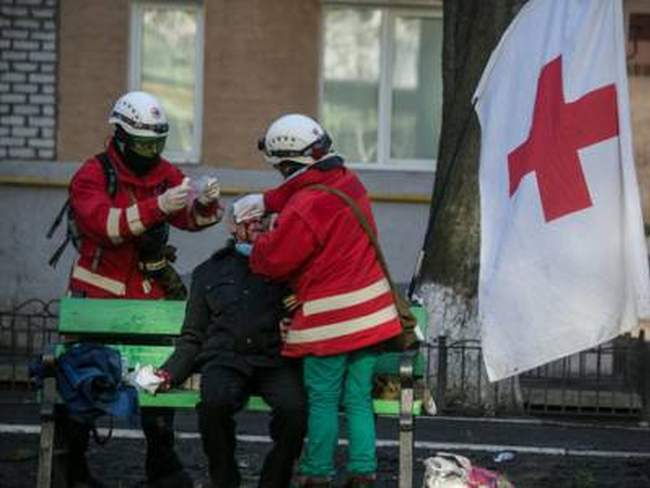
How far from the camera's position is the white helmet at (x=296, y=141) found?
696 cm

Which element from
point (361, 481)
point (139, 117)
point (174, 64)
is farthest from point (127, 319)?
point (174, 64)

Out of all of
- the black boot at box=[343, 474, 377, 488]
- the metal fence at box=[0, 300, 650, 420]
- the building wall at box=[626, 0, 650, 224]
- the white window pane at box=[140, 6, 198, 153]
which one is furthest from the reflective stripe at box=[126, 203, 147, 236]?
the building wall at box=[626, 0, 650, 224]

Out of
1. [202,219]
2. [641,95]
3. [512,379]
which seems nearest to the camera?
[202,219]

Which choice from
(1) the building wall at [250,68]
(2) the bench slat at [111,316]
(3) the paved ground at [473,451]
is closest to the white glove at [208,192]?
(2) the bench slat at [111,316]

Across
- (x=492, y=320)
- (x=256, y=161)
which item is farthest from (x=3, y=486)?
(x=256, y=161)

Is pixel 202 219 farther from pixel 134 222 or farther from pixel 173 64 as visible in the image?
pixel 173 64

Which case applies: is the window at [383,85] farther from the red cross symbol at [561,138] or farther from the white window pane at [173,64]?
the red cross symbol at [561,138]

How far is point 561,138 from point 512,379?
4432 mm

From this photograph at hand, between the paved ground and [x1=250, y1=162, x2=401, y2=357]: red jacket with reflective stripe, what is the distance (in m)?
1.20

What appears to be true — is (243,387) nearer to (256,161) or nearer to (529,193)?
(529,193)

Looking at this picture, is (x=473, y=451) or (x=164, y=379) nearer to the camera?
(x=164, y=379)

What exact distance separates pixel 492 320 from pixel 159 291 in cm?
174

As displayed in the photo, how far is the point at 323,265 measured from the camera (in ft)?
22.5

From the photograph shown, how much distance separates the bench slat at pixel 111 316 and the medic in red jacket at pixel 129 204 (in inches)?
6.2
